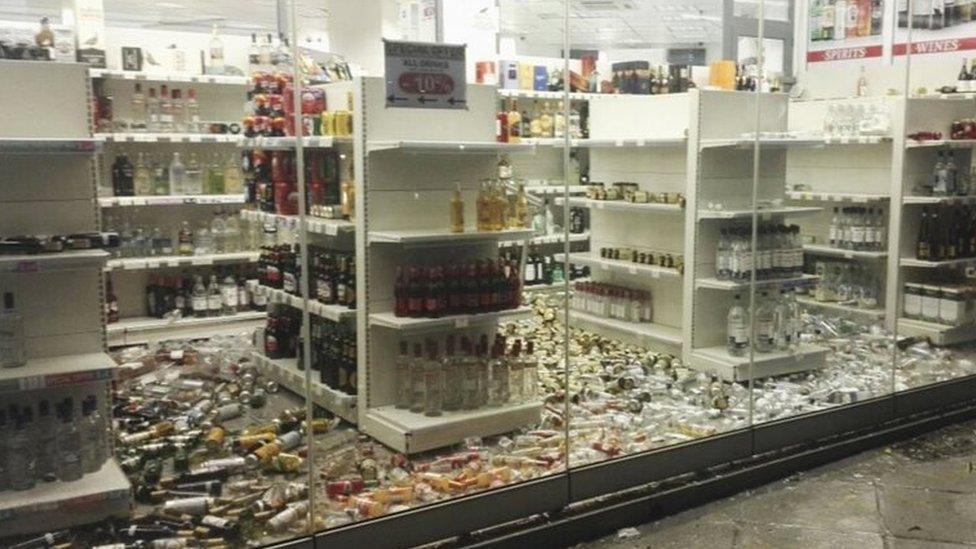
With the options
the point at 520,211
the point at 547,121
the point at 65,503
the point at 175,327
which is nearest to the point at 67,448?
the point at 65,503

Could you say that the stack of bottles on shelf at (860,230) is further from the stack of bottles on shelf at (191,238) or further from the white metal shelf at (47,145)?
the white metal shelf at (47,145)

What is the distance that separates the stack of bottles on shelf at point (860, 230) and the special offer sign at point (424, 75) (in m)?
4.16

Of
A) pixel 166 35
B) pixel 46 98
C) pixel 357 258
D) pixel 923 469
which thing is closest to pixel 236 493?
pixel 357 258

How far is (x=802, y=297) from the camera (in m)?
7.62

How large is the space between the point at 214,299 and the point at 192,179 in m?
1.03

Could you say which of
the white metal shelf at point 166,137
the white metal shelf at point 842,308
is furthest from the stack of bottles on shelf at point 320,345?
the white metal shelf at point 842,308

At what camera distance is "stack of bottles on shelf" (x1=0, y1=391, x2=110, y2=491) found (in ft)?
11.3

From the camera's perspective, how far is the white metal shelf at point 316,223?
4586 mm

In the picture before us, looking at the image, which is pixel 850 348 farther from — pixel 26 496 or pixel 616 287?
pixel 26 496

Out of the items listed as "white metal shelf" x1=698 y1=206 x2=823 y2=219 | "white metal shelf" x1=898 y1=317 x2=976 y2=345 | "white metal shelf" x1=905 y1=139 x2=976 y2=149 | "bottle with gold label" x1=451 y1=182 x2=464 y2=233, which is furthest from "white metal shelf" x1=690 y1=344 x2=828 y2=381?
"bottle with gold label" x1=451 y1=182 x2=464 y2=233

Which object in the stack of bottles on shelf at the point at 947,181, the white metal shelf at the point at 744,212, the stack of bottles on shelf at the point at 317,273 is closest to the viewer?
the stack of bottles on shelf at the point at 317,273

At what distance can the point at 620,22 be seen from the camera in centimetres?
1608

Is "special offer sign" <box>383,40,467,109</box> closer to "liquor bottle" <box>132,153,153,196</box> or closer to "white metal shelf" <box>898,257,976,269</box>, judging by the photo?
"liquor bottle" <box>132,153,153,196</box>

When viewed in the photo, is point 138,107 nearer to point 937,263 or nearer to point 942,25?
point 937,263
